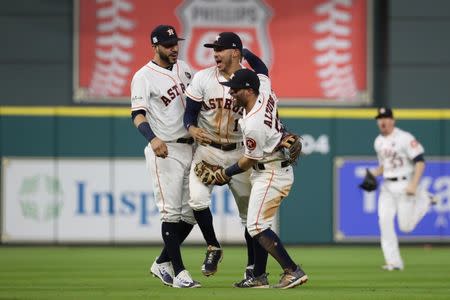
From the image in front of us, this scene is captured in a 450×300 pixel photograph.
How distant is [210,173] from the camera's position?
954cm

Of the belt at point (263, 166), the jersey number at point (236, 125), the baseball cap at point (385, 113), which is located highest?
the baseball cap at point (385, 113)

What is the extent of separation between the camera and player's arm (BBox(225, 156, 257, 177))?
30.0ft

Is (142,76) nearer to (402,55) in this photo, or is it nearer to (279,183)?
(279,183)

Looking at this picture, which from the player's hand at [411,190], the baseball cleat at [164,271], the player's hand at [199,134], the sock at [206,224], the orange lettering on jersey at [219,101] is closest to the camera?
the player's hand at [199,134]

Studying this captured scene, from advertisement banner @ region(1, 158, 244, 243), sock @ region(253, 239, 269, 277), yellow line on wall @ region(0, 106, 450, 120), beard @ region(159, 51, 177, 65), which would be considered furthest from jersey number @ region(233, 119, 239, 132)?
yellow line on wall @ region(0, 106, 450, 120)

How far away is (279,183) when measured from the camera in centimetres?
942

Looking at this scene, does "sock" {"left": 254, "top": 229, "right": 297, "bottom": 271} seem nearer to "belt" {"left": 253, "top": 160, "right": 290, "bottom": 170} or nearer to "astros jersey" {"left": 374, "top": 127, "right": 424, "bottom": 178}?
"belt" {"left": 253, "top": 160, "right": 290, "bottom": 170}

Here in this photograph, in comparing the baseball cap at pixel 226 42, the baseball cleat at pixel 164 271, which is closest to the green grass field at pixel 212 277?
the baseball cleat at pixel 164 271

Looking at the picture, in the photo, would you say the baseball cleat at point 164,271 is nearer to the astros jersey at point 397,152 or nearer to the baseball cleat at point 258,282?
the baseball cleat at point 258,282

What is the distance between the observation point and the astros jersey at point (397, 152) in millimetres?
13078

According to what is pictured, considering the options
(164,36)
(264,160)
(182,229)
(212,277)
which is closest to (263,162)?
(264,160)

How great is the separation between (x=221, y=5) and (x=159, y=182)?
892 centimetres

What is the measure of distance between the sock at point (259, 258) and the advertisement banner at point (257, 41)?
879 cm

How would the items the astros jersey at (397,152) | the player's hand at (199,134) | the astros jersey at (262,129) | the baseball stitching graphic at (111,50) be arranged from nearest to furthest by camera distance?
the astros jersey at (262,129)
the player's hand at (199,134)
the astros jersey at (397,152)
the baseball stitching graphic at (111,50)
